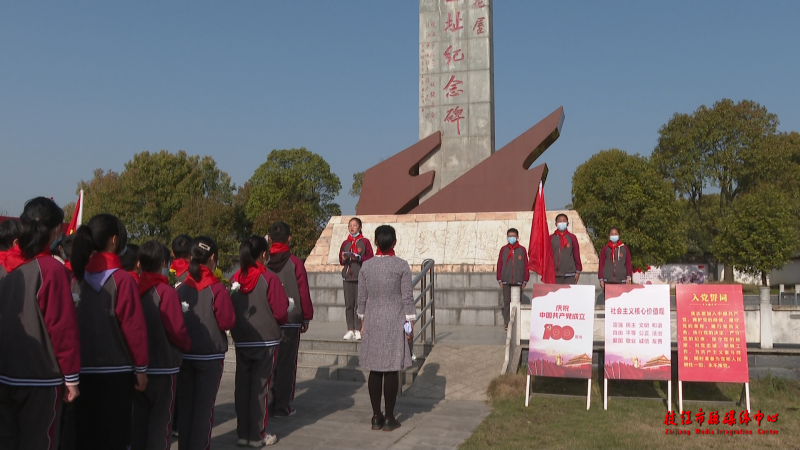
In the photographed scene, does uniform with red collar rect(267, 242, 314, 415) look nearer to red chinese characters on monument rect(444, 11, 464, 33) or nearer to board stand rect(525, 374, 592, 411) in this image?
board stand rect(525, 374, 592, 411)

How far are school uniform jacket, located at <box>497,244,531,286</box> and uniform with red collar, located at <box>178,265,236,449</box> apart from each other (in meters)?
4.34

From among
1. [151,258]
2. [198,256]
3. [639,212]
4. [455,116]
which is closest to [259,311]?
[198,256]

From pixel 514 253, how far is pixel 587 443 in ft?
11.5

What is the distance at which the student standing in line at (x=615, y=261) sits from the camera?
24.4ft

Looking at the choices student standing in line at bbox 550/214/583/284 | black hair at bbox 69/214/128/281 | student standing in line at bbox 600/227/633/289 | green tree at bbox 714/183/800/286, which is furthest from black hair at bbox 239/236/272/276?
green tree at bbox 714/183/800/286

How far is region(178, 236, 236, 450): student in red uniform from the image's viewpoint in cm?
353

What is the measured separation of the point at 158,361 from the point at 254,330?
0.95m

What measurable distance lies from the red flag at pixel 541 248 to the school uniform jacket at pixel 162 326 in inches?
160

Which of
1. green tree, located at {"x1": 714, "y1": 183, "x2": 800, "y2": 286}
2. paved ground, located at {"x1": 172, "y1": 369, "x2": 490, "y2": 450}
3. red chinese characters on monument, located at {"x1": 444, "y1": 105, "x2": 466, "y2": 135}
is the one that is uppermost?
red chinese characters on monument, located at {"x1": 444, "y1": 105, "x2": 466, "y2": 135}

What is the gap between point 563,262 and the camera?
761cm

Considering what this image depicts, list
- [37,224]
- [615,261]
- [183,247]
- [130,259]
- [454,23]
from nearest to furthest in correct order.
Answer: [37,224] < [130,259] < [183,247] < [615,261] < [454,23]

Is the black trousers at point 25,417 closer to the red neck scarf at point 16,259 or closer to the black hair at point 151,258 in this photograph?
the red neck scarf at point 16,259

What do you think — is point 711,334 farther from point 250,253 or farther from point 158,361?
point 158,361

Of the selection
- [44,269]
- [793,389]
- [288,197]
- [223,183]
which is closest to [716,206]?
[288,197]
